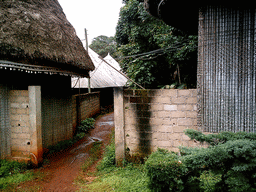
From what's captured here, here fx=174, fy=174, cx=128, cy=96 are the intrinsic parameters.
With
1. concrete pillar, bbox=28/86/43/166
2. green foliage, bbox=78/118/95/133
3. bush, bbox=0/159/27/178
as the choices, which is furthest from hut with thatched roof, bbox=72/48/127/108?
bush, bbox=0/159/27/178

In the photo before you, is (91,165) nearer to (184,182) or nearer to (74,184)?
(74,184)

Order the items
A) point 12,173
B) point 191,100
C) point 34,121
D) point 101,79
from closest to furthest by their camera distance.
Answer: point 191,100 → point 12,173 → point 34,121 → point 101,79

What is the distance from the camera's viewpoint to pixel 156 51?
758 cm

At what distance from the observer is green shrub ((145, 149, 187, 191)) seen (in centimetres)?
260

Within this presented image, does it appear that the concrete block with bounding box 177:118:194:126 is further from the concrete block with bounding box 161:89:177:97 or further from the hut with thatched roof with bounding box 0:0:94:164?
the hut with thatched roof with bounding box 0:0:94:164

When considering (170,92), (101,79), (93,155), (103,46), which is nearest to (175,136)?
(170,92)

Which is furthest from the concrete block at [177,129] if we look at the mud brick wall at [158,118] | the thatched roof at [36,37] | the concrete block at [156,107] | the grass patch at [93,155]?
the thatched roof at [36,37]

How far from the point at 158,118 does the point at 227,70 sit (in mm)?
1887

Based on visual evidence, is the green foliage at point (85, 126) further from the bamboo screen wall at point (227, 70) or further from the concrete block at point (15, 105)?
the bamboo screen wall at point (227, 70)

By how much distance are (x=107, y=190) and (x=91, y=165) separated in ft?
5.82

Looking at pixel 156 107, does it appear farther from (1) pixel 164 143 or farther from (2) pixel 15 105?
(2) pixel 15 105

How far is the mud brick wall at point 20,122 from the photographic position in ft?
15.4

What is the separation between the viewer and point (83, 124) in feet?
29.2

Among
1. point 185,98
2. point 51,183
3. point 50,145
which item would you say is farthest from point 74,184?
point 185,98
